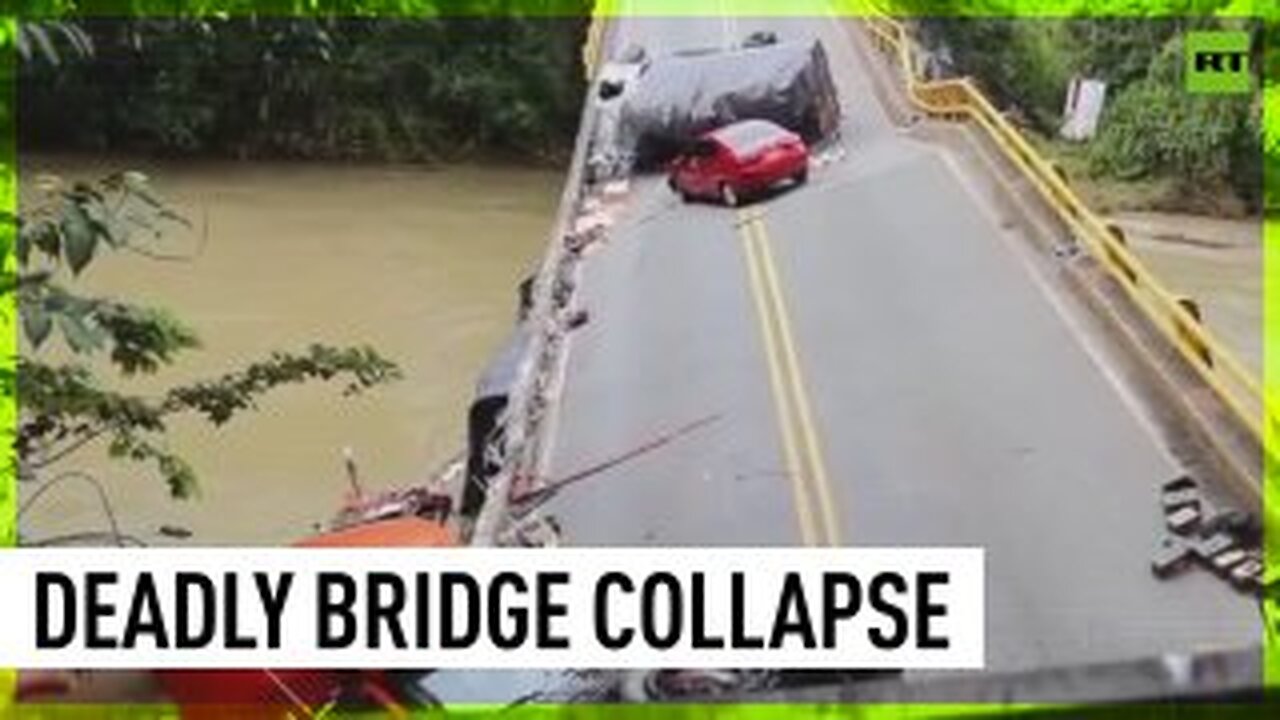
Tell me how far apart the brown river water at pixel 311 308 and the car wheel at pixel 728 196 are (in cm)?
75

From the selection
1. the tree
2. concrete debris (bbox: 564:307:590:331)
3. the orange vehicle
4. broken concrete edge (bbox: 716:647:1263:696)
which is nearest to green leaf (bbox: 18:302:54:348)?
the tree

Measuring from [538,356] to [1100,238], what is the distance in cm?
149

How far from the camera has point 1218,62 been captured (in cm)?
394

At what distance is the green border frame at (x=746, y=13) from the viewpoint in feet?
9.00

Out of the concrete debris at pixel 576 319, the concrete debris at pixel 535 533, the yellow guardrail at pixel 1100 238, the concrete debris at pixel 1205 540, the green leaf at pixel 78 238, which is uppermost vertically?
the green leaf at pixel 78 238

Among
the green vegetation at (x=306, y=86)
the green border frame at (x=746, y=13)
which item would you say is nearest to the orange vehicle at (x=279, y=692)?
the green border frame at (x=746, y=13)

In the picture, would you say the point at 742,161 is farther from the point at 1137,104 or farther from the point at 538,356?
the point at 1137,104

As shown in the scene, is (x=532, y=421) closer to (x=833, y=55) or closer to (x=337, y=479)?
(x=833, y=55)

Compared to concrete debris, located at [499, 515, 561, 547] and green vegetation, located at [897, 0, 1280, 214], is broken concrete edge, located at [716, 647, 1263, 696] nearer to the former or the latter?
concrete debris, located at [499, 515, 561, 547]

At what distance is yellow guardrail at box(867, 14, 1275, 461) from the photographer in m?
3.71

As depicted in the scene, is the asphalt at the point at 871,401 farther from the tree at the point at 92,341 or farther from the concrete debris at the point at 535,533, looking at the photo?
the tree at the point at 92,341

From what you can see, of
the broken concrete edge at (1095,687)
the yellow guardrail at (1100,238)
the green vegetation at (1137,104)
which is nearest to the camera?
the broken concrete edge at (1095,687)

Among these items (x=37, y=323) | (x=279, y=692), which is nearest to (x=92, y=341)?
(x=37, y=323)

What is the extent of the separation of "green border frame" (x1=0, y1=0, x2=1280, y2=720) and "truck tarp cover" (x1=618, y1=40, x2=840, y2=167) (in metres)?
0.15
